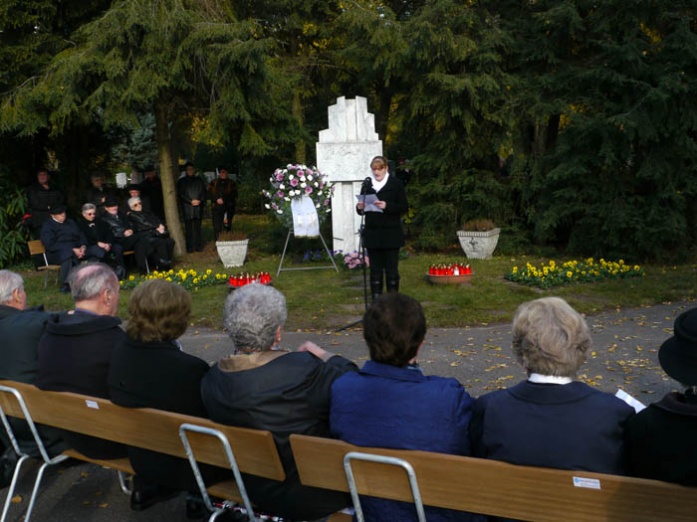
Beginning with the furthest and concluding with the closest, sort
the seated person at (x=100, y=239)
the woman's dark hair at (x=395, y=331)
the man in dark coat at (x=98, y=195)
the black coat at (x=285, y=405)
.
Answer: the man in dark coat at (x=98, y=195), the seated person at (x=100, y=239), the black coat at (x=285, y=405), the woman's dark hair at (x=395, y=331)

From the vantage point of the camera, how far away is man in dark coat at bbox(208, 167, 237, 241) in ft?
50.4

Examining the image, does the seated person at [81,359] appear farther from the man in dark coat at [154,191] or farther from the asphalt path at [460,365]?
the man in dark coat at [154,191]

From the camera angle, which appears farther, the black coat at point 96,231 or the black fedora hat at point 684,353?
the black coat at point 96,231

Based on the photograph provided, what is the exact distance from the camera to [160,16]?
12289mm

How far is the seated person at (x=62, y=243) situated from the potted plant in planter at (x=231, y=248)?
2.32m

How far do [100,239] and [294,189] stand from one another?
322cm

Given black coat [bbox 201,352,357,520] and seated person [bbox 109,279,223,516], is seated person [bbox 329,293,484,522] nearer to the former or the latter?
black coat [bbox 201,352,357,520]

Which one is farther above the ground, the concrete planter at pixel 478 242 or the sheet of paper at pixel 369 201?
the sheet of paper at pixel 369 201

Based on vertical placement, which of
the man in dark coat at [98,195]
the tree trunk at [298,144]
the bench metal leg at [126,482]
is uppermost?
the tree trunk at [298,144]

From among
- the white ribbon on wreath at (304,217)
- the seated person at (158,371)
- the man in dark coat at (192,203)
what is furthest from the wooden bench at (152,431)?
the man in dark coat at (192,203)

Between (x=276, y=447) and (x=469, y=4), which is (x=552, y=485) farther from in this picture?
(x=469, y=4)

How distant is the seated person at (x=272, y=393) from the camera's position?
286cm

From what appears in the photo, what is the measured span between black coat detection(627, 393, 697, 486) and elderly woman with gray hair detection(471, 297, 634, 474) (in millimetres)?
64

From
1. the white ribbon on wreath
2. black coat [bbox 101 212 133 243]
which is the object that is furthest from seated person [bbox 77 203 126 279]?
the white ribbon on wreath
